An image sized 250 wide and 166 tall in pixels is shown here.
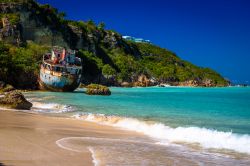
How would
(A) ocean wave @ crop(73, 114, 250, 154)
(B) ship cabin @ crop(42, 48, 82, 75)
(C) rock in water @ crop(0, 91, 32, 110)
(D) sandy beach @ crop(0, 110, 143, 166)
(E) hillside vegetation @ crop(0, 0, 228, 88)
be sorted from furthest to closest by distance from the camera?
(E) hillside vegetation @ crop(0, 0, 228, 88), (B) ship cabin @ crop(42, 48, 82, 75), (C) rock in water @ crop(0, 91, 32, 110), (A) ocean wave @ crop(73, 114, 250, 154), (D) sandy beach @ crop(0, 110, 143, 166)

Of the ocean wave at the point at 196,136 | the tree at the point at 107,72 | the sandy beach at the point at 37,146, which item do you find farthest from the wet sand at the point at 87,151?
the tree at the point at 107,72

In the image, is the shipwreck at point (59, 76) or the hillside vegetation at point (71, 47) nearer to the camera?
the shipwreck at point (59, 76)

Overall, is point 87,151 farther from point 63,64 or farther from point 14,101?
point 63,64

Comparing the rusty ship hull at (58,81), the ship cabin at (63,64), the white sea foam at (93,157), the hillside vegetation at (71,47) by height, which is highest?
the hillside vegetation at (71,47)

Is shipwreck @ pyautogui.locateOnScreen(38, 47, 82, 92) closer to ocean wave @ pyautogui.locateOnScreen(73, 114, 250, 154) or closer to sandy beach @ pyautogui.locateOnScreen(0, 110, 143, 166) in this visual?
ocean wave @ pyautogui.locateOnScreen(73, 114, 250, 154)

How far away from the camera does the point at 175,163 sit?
8.79 metres

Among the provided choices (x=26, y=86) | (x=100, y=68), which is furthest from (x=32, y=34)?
(x=26, y=86)

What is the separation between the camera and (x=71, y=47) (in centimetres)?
10638

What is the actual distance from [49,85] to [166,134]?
39470mm

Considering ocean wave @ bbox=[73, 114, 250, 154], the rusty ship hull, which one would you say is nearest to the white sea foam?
ocean wave @ bbox=[73, 114, 250, 154]

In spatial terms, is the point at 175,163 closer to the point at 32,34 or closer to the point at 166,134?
the point at 166,134

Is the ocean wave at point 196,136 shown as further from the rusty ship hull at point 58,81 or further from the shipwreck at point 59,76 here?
the shipwreck at point 59,76

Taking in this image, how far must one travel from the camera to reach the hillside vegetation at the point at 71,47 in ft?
201

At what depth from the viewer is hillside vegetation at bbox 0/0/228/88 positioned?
6117 cm
